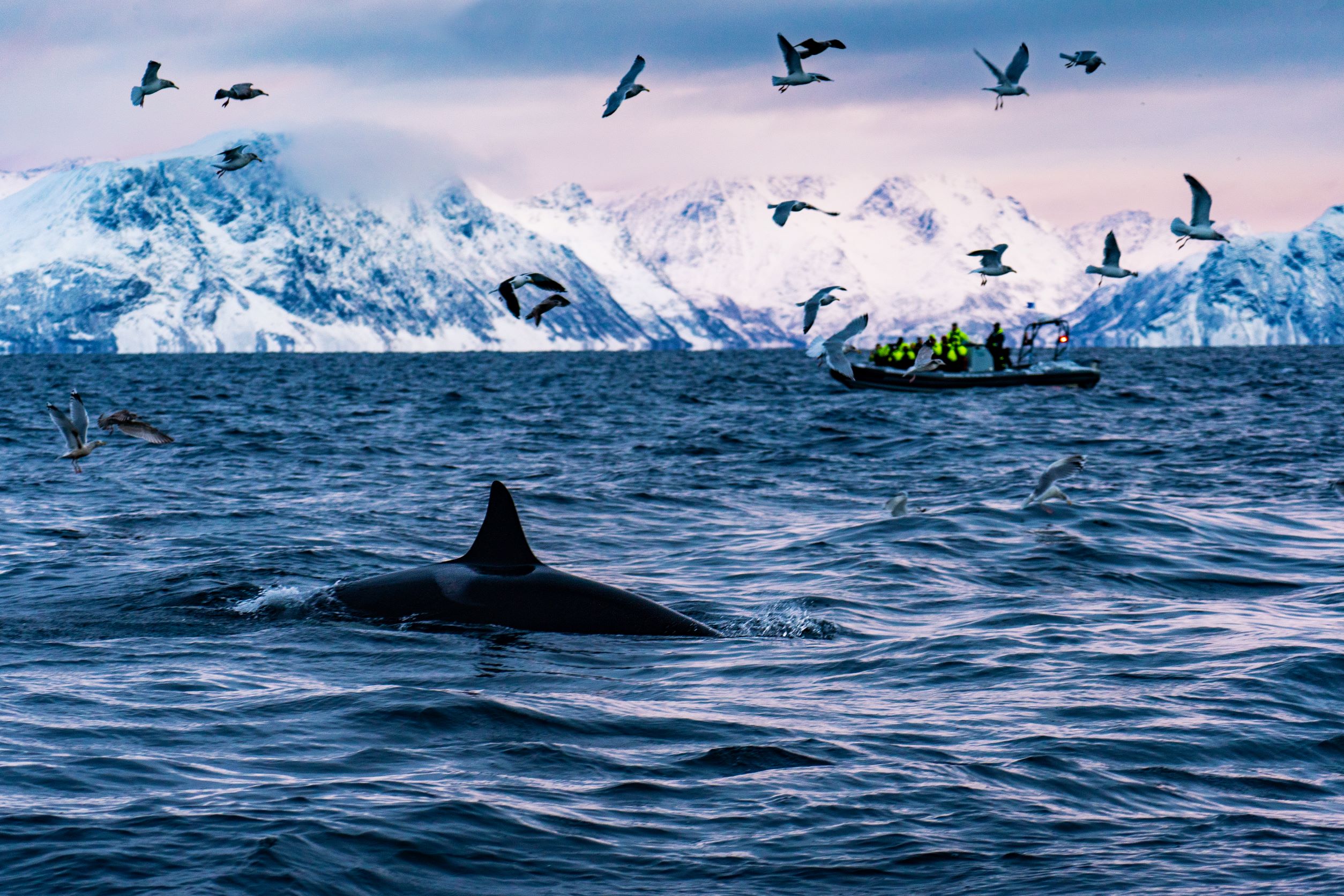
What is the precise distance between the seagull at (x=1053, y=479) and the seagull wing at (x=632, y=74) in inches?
310

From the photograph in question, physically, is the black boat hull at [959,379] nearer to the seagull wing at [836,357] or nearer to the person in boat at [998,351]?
the person in boat at [998,351]

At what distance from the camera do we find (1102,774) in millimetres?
8609

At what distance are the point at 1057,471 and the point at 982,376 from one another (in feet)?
138

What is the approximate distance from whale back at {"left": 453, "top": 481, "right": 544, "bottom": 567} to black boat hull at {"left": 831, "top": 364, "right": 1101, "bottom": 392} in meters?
46.2

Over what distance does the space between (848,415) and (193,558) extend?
33798 millimetres

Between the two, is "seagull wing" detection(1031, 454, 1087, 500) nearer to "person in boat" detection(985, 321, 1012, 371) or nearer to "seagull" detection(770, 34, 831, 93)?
"seagull" detection(770, 34, 831, 93)

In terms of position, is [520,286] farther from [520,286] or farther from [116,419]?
[116,419]

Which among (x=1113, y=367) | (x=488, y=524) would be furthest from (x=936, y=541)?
(x=1113, y=367)

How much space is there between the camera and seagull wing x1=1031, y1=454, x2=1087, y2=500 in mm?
20547

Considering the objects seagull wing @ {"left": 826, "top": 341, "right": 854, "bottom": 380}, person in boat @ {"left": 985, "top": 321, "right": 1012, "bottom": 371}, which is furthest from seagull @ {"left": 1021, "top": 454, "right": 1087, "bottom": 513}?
person in boat @ {"left": 985, "top": 321, "right": 1012, "bottom": 371}

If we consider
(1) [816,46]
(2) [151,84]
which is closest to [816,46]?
(1) [816,46]

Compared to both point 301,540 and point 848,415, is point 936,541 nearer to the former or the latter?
point 301,540

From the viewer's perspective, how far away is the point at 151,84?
21.6 m

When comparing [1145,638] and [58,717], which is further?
[1145,638]
